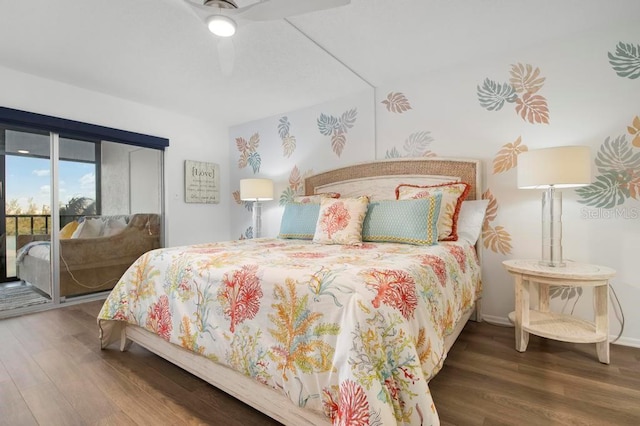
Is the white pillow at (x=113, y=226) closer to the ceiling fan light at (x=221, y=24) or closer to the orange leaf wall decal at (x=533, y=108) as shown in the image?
the ceiling fan light at (x=221, y=24)

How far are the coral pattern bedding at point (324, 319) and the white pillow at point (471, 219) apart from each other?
2.52 feet

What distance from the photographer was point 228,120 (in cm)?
445

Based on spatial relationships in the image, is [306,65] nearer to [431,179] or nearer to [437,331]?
[431,179]

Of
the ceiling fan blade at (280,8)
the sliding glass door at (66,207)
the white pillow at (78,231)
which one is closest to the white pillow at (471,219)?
the ceiling fan blade at (280,8)

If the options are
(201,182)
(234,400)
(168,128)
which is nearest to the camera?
(234,400)

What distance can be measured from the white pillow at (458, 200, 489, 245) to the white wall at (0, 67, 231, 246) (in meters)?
3.37

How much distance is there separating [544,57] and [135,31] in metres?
3.12

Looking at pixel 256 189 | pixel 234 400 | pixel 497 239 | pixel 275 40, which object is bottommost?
pixel 234 400

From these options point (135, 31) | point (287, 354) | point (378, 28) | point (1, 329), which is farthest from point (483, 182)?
point (1, 329)

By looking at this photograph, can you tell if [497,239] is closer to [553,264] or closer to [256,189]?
[553,264]

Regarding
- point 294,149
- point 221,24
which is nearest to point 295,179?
point 294,149

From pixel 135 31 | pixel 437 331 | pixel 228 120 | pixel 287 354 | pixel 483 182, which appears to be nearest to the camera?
pixel 287 354

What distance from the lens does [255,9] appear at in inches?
67.2

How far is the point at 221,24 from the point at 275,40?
679mm
